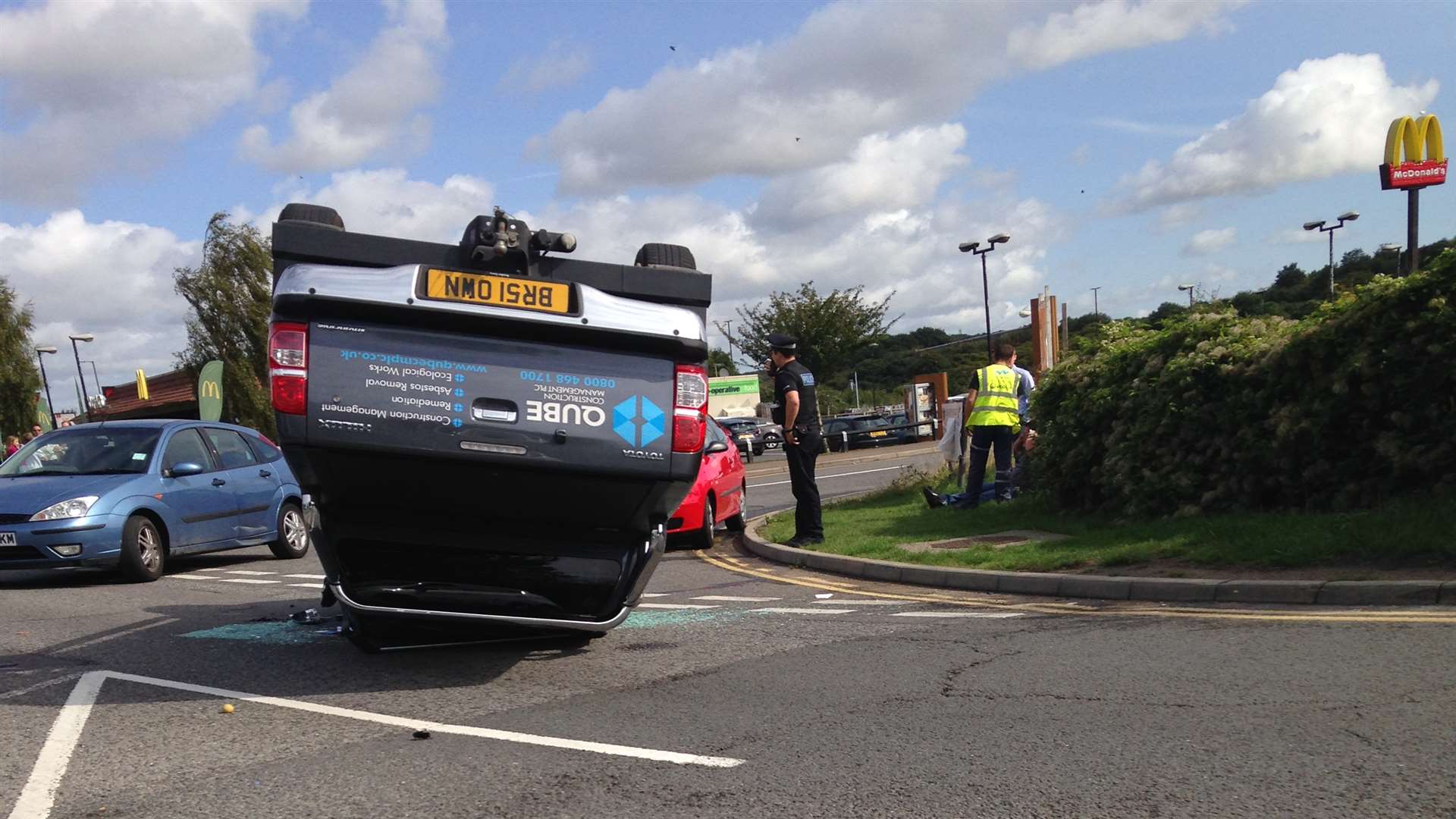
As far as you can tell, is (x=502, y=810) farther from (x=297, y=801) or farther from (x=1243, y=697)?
(x=1243, y=697)

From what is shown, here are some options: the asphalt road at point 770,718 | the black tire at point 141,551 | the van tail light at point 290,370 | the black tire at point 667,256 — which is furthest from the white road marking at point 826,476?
the van tail light at point 290,370

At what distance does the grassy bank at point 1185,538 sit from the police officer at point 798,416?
580 millimetres

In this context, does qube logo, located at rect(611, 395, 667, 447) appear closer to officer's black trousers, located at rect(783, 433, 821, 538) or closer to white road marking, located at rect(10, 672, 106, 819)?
white road marking, located at rect(10, 672, 106, 819)

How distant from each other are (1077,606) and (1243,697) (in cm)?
285

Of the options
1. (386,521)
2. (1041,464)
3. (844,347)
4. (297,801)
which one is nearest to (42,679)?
(386,521)

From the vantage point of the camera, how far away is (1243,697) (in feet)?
16.9

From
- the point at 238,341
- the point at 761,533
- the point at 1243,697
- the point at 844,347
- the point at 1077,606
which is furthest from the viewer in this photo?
the point at 844,347

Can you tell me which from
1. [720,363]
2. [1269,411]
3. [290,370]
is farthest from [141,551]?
[720,363]

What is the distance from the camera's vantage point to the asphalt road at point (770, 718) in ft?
13.5

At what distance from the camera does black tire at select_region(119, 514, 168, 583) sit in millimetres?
10797

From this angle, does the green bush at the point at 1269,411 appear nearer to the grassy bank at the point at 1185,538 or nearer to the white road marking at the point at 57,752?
the grassy bank at the point at 1185,538

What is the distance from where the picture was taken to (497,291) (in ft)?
19.0

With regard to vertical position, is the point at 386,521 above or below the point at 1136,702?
above

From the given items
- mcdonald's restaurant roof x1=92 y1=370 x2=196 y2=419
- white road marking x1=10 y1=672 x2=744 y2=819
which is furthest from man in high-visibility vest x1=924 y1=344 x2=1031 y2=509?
mcdonald's restaurant roof x1=92 y1=370 x2=196 y2=419
